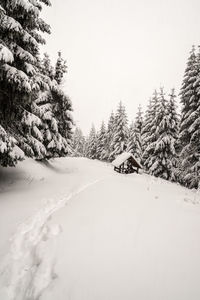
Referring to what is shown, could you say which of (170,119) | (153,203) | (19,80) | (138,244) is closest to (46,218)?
(138,244)

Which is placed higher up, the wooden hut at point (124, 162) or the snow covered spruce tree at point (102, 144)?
the snow covered spruce tree at point (102, 144)

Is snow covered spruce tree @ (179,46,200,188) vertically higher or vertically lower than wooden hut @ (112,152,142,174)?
higher

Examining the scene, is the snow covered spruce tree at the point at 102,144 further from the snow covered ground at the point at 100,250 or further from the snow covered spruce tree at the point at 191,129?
the snow covered ground at the point at 100,250

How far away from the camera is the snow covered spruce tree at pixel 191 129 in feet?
58.9

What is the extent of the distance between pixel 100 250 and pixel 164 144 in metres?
22.5

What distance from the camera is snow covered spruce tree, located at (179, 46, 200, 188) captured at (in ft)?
58.9

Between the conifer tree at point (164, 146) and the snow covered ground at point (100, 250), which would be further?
the conifer tree at point (164, 146)

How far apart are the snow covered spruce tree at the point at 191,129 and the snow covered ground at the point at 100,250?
12.0 m

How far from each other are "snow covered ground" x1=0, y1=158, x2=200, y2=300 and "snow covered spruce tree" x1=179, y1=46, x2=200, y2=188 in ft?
39.3

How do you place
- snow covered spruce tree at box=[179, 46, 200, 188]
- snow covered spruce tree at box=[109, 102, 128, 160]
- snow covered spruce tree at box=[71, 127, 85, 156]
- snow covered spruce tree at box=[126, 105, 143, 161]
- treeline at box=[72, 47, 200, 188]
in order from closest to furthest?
snow covered spruce tree at box=[179, 46, 200, 188] → treeline at box=[72, 47, 200, 188] → snow covered spruce tree at box=[126, 105, 143, 161] → snow covered spruce tree at box=[109, 102, 128, 160] → snow covered spruce tree at box=[71, 127, 85, 156]

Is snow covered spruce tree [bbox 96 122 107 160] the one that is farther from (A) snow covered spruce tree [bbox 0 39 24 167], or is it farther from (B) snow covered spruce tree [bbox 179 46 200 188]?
(A) snow covered spruce tree [bbox 0 39 24 167]

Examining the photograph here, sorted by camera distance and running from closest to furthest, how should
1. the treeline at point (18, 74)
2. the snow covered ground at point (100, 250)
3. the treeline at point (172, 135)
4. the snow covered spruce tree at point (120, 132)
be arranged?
the snow covered ground at point (100, 250), the treeline at point (18, 74), the treeline at point (172, 135), the snow covered spruce tree at point (120, 132)

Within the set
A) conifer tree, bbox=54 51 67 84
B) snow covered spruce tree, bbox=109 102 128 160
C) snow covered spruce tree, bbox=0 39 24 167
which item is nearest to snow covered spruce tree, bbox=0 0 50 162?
snow covered spruce tree, bbox=0 39 24 167

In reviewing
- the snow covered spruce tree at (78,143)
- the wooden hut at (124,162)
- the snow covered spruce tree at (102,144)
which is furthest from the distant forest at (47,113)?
the snow covered spruce tree at (78,143)
